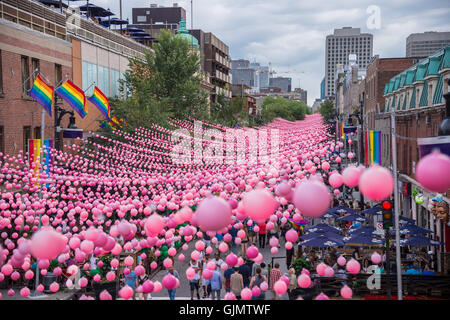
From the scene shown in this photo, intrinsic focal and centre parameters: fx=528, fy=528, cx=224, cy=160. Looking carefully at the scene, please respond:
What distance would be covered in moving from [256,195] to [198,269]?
7510 mm

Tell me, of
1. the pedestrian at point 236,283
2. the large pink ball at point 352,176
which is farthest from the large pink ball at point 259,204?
the pedestrian at point 236,283

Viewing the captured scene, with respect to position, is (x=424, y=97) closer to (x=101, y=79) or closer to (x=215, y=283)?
(x=215, y=283)

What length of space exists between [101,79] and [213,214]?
101ft

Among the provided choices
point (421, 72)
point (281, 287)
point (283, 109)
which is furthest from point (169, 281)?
point (283, 109)

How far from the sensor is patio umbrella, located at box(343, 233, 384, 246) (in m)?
17.1

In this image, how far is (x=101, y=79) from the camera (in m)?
36.7

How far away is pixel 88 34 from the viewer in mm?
34406

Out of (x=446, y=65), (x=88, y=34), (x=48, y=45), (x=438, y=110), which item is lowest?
(x=438, y=110)

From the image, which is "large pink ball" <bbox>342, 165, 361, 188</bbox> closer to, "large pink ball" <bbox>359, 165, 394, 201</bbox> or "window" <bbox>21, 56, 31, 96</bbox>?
"large pink ball" <bbox>359, 165, 394, 201</bbox>

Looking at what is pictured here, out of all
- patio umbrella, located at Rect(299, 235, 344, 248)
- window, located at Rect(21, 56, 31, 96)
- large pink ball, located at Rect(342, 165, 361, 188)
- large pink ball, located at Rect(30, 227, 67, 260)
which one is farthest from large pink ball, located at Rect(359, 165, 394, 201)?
window, located at Rect(21, 56, 31, 96)

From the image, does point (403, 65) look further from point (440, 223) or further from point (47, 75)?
point (47, 75)

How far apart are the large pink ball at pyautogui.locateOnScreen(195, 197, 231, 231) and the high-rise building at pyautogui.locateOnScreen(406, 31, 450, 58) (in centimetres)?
5129

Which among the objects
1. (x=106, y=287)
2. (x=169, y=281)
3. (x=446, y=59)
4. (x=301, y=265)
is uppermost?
(x=446, y=59)
